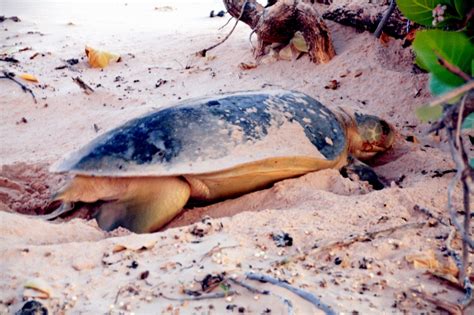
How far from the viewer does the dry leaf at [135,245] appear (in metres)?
1.93

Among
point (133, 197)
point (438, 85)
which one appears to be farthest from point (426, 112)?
point (133, 197)

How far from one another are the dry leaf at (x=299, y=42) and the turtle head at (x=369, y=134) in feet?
4.65

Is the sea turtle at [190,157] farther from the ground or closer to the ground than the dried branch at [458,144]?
closer to the ground

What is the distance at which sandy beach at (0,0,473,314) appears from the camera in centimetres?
161

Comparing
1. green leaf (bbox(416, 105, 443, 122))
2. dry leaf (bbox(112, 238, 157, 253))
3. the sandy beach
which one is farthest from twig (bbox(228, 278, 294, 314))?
green leaf (bbox(416, 105, 443, 122))

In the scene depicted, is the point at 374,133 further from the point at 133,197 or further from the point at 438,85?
the point at 438,85

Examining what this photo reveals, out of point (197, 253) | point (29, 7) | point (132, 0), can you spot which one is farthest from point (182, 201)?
point (132, 0)

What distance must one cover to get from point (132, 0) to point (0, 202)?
7.62 meters

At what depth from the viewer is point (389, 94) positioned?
12.9 ft

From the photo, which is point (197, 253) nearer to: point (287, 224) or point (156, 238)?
point (156, 238)

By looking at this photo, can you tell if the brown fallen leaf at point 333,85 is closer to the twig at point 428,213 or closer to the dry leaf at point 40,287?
the twig at point 428,213

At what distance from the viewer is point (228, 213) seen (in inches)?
103

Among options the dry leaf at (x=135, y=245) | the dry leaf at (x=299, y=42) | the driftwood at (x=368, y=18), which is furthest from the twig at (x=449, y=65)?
the dry leaf at (x=299, y=42)

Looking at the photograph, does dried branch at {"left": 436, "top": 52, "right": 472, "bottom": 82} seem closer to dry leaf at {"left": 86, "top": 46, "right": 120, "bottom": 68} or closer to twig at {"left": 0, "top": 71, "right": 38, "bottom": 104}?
twig at {"left": 0, "top": 71, "right": 38, "bottom": 104}
